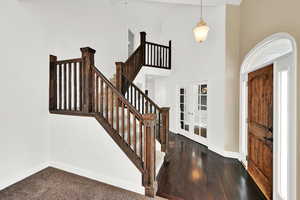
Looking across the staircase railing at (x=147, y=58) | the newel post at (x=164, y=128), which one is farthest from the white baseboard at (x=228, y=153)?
the staircase railing at (x=147, y=58)

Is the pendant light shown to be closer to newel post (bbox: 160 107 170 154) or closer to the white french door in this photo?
newel post (bbox: 160 107 170 154)

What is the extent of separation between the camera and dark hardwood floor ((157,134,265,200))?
2.14m

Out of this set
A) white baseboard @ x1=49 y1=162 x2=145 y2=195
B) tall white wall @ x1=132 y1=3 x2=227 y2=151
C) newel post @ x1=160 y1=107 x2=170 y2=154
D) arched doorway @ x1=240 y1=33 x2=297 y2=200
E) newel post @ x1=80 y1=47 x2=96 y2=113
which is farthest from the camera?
tall white wall @ x1=132 y1=3 x2=227 y2=151

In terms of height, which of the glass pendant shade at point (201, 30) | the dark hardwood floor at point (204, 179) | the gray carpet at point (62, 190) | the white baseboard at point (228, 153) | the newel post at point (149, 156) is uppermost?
the glass pendant shade at point (201, 30)

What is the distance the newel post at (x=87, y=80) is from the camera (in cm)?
254

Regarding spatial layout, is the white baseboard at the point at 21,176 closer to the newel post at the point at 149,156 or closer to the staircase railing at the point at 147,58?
the newel post at the point at 149,156

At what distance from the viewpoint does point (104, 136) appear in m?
2.41

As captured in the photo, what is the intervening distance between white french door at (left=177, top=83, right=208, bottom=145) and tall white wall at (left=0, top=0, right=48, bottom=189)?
409cm

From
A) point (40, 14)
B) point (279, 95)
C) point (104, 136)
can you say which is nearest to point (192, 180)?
point (104, 136)

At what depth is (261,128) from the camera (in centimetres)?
241

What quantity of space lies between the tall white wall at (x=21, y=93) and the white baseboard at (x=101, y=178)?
427mm

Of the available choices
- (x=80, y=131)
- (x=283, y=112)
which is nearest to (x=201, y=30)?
(x=283, y=112)

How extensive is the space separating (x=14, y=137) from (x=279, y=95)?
13.1ft

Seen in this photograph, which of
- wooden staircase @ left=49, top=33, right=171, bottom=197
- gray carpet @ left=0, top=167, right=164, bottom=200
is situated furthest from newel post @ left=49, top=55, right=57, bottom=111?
gray carpet @ left=0, top=167, right=164, bottom=200
